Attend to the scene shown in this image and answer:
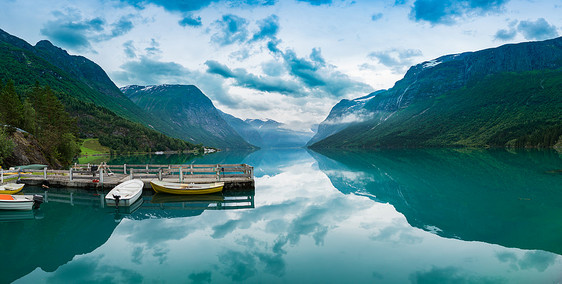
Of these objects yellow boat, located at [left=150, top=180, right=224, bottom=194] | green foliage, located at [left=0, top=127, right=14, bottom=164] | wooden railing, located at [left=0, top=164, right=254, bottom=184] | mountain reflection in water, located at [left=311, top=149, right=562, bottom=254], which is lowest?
mountain reflection in water, located at [left=311, top=149, right=562, bottom=254]

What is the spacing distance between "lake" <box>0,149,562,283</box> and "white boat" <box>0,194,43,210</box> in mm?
889

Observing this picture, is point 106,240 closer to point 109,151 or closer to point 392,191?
point 392,191

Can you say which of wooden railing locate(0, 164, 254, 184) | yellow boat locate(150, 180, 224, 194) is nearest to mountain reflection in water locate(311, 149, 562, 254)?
wooden railing locate(0, 164, 254, 184)

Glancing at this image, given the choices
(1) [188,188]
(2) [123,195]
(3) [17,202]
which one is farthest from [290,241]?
(3) [17,202]

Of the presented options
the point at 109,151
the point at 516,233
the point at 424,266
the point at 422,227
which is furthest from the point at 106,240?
the point at 109,151

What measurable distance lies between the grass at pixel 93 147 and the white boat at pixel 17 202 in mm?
134701

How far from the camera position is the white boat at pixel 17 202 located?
21.2m

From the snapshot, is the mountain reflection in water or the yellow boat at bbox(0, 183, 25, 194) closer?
the mountain reflection in water

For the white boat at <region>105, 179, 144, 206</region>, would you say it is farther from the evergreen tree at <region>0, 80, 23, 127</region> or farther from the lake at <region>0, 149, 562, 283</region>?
the evergreen tree at <region>0, 80, 23, 127</region>

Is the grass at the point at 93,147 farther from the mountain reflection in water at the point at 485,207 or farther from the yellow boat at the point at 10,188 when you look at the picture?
the mountain reflection in water at the point at 485,207

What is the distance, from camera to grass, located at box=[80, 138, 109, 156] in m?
141

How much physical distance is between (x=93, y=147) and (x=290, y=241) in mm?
171458

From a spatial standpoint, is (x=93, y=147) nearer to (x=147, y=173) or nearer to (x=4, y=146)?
(x=4, y=146)

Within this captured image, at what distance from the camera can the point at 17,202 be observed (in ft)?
70.4
